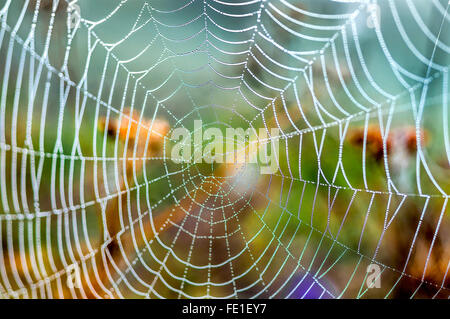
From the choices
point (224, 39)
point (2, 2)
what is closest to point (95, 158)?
point (2, 2)

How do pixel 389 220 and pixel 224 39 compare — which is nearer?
pixel 389 220

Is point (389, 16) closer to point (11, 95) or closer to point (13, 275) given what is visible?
point (11, 95)

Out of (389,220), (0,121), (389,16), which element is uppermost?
(389,16)
